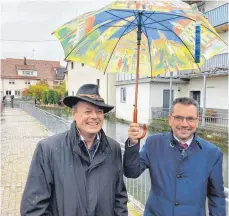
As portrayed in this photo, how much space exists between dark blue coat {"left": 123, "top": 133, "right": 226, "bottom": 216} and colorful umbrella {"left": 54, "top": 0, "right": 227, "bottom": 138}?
410 millimetres

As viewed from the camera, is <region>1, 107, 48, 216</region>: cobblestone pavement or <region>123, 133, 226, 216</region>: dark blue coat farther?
<region>1, 107, 48, 216</region>: cobblestone pavement

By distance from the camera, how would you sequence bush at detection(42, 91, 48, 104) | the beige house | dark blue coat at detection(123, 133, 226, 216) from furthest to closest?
1. the beige house
2. bush at detection(42, 91, 48, 104)
3. dark blue coat at detection(123, 133, 226, 216)

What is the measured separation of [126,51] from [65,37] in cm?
72

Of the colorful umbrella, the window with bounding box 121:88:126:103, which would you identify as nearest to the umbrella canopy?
the colorful umbrella

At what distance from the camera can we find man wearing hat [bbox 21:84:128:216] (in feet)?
5.95

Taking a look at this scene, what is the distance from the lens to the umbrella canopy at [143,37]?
2.27 m

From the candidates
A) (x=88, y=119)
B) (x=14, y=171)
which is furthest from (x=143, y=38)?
(x=14, y=171)

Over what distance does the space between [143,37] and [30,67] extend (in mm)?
55308

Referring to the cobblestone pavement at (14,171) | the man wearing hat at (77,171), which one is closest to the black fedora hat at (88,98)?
the man wearing hat at (77,171)

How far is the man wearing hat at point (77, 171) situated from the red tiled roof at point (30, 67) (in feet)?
173

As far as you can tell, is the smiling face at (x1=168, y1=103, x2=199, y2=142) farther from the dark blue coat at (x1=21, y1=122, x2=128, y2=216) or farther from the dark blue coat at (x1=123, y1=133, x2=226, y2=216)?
the dark blue coat at (x1=21, y1=122, x2=128, y2=216)

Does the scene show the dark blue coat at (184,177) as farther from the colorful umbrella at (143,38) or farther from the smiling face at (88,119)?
the colorful umbrella at (143,38)

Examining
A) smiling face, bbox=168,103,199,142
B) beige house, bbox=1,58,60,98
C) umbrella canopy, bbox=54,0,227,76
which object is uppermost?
beige house, bbox=1,58,60,98

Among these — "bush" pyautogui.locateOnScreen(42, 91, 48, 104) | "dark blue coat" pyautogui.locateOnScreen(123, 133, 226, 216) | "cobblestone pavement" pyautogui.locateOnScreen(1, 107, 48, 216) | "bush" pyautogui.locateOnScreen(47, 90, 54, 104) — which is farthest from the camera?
"bush" pyautogui.locateOnScreen(42, 91, 48, 104)
